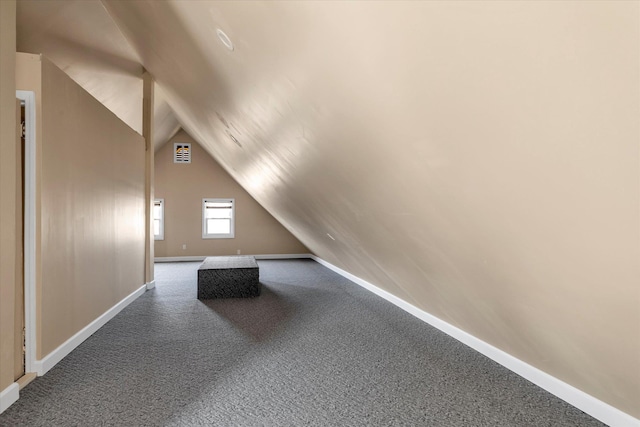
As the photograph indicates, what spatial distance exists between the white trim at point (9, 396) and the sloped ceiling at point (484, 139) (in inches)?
96.6

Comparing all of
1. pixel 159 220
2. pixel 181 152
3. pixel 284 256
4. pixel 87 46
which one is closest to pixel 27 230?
pixel 87 46

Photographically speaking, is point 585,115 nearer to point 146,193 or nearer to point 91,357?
point 91,357

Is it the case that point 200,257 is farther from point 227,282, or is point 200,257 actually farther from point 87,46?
point 87,46

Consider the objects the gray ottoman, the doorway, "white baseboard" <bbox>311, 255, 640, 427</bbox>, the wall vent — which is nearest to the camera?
"white baseboard" <bbox>311, 255, 640, 427</bbox>

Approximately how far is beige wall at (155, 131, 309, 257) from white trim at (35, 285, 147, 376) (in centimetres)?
501

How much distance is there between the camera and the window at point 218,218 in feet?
32.4

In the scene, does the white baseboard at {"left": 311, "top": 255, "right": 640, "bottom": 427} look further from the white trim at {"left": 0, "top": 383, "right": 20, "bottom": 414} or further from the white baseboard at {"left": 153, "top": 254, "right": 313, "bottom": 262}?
the white baseboard at {"left": 153, "top": 254, "right": 313, "bottom": 262}

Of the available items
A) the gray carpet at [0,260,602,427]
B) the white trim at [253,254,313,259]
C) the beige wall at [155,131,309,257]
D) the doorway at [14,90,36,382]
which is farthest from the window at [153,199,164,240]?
the doorway at [14,90,36,382]

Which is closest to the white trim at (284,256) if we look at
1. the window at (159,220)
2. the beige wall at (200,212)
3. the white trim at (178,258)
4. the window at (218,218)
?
the beige wall at (200,212)

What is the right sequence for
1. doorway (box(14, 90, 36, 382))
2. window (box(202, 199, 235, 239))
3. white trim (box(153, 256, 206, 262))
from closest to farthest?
doorway (box(14, 90, 36, 382)) < white trim (box(153, 256, 206, 262)) < window (box(202, 199, 235, 239))

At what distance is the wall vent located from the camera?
9.79 meters

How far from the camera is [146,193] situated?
573 centimetres

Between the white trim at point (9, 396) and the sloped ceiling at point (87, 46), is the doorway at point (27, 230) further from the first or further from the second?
the sloped ceiling at point (87, 46)

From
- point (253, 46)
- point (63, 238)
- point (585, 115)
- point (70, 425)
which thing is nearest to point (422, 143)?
point (585, 115)
